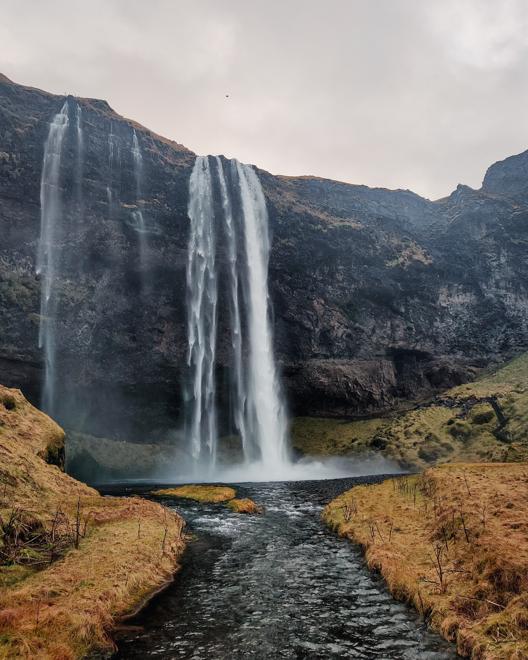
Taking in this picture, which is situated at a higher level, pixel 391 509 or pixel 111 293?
pixel 111 293

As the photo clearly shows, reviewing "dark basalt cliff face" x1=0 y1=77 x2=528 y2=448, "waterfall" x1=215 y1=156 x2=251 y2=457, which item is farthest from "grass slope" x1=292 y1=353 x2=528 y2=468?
"waterfall" x1=215 y1=156 x2=251 y2=457

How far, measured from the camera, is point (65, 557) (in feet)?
55.3

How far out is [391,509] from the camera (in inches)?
1046

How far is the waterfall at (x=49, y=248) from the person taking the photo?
221ft

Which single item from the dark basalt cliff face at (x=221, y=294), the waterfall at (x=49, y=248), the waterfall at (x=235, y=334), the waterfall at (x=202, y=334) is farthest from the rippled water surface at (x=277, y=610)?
the dark basalt cliff face at (x=221, y=294)

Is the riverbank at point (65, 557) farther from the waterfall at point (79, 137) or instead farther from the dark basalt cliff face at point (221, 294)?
the waterfall at point (79, 137)

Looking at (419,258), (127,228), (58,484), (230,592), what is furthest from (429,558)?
(419,258)

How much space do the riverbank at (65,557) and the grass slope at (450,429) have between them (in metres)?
42.0

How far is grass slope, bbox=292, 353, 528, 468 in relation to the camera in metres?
59.5

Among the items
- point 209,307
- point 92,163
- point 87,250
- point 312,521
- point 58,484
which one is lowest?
point 312,521

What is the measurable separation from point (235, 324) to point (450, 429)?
39.2 metres

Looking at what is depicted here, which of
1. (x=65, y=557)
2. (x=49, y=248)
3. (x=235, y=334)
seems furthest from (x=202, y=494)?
(x=49, y=248)

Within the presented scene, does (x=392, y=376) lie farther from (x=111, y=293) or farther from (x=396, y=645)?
(x=396, y=645)

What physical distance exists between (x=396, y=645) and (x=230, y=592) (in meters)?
6.21
